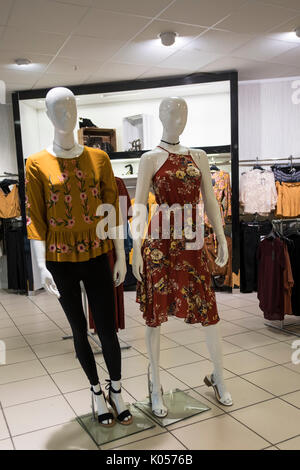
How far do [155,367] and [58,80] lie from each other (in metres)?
4.04

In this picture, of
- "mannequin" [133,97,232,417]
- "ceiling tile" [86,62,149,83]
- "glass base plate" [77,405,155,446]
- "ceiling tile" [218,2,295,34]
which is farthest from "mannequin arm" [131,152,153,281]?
"ceiling tile" [86,62,149,83]

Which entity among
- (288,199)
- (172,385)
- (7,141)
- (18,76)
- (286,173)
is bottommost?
(172,385)

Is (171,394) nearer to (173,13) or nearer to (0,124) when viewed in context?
(173,13)

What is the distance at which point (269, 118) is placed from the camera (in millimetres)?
5512

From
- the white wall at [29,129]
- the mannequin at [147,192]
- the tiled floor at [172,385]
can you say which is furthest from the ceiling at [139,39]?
the tiled floor at [172,385]

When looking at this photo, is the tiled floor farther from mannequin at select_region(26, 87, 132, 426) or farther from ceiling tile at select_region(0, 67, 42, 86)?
ceiling tile at select_region(0, 67, 42, 86)

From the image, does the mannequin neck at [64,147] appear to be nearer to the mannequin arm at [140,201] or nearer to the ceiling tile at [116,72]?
the mannequin arm at [140,201]

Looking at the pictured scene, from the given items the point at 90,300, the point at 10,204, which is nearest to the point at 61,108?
the point at 90,300

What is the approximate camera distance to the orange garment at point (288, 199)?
501 centimetres

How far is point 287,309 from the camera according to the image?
11.5 ft

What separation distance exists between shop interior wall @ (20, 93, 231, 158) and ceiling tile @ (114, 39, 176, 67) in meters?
1.16

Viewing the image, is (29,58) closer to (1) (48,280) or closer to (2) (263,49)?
(2) (263,49)

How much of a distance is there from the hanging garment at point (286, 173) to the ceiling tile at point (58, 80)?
8.71 feet
